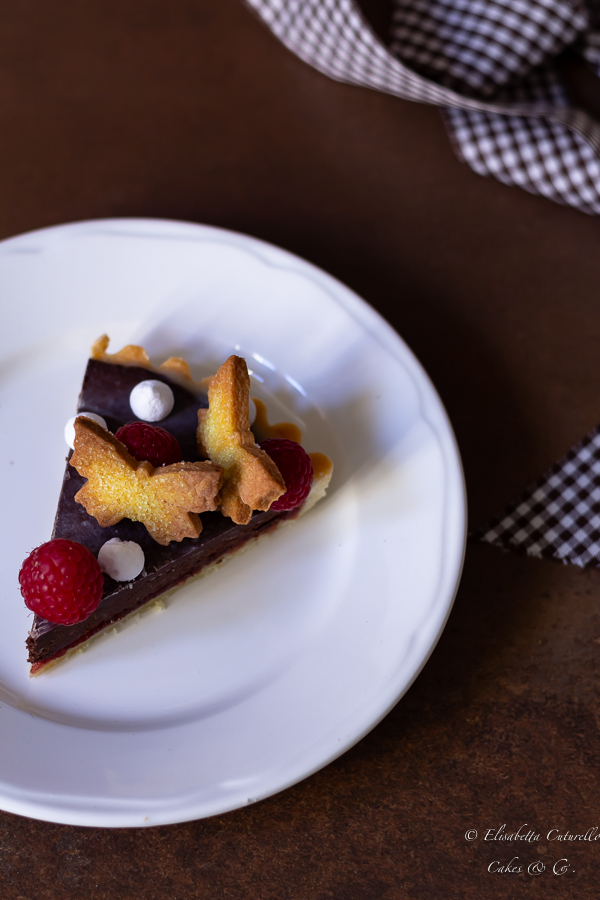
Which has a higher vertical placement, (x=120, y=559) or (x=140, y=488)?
(x=140, y=488)

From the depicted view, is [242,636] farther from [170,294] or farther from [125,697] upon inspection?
[170,294]

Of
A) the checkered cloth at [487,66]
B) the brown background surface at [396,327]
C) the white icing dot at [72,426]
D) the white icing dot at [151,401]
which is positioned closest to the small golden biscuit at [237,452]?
the white icing dot at [151,401]

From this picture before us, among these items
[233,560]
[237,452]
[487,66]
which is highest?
[487,66]

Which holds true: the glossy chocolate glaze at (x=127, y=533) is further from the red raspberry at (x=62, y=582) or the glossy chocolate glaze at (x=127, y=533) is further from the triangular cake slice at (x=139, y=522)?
the red raspberry at (x=62, y=582)

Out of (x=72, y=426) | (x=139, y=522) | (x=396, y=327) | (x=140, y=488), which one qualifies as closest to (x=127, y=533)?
(x=139, y=522)

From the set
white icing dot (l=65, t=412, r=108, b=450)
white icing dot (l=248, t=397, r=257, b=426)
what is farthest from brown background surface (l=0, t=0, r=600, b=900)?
white icing dot (l=65, t=412, r=108, b=450)

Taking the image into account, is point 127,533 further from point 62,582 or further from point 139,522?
point 62,582
